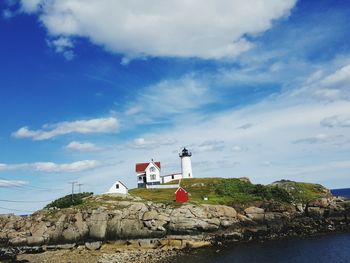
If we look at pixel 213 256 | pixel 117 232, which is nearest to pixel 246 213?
pixel 213 256

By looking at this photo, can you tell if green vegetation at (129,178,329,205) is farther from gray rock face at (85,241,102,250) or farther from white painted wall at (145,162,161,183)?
gray rock face at (85,241,102,250)

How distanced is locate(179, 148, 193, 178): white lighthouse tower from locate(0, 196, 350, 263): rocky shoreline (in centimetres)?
3533

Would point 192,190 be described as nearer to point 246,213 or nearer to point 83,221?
point 246,213

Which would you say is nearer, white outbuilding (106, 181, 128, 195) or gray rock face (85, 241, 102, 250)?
gray rock face (85, 241, 102, 250)

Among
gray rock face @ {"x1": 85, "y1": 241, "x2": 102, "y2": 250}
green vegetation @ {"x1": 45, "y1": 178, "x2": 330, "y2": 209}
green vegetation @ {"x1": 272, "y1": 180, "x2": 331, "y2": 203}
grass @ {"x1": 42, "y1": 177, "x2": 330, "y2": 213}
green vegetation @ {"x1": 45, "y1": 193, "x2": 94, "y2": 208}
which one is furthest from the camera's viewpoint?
green vegetation @ {"x1": 272, "y1": 180, "x2": 331, "y2": 203}

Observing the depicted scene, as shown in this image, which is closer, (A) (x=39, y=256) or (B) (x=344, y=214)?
(A) (x=39, y=256)

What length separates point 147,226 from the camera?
61188 mm

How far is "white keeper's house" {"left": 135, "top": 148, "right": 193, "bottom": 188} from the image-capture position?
97.4m

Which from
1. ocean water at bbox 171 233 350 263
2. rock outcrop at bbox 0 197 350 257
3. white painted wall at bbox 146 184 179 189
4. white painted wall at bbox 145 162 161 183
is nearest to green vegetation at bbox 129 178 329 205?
white painted wall at bbox 146 184 179 189

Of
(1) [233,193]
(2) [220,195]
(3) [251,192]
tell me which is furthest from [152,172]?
(3) [251,192]

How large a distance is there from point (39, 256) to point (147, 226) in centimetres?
1673

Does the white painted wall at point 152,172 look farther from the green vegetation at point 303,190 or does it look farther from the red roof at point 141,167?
the green vegetation at point 303,190

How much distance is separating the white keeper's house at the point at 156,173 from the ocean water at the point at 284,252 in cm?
4175

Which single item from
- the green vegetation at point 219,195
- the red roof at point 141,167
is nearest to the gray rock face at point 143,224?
the green vegetation at point 219,195
